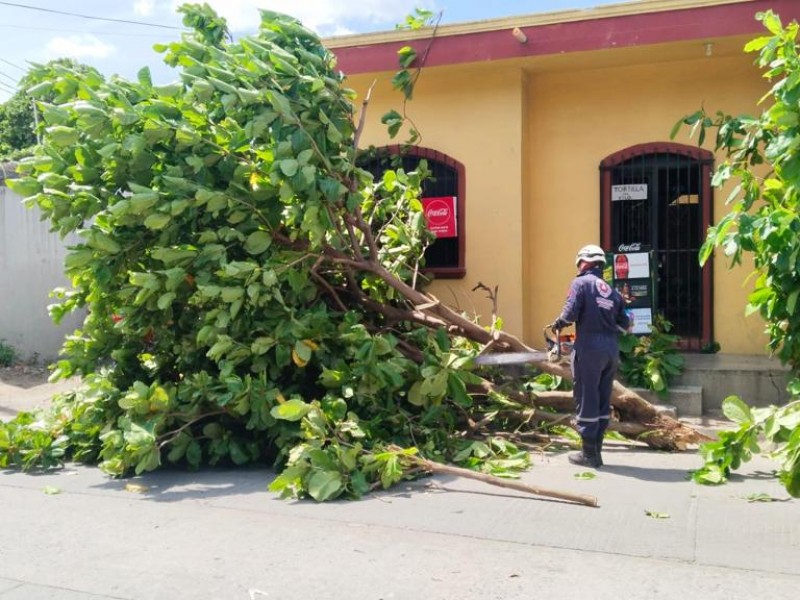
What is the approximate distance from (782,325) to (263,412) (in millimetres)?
4530

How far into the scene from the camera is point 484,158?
10203mm

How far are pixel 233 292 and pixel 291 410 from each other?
108 cm

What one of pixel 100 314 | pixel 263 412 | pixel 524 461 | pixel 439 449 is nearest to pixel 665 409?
pixel 524 461

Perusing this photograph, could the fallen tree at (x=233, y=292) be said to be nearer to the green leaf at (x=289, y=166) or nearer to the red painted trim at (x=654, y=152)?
the green leaf at (x=289, y=166)

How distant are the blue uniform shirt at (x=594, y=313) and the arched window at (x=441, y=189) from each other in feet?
11.5

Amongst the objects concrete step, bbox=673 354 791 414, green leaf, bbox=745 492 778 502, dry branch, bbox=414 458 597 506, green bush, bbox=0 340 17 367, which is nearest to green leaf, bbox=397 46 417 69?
concrete step, bbox=673 354 791 414

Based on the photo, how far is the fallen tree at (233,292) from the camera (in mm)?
6551

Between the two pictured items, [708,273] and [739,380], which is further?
[708,273]

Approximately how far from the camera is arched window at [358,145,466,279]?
34.1 feet

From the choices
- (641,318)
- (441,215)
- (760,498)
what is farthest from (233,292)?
(641,318)

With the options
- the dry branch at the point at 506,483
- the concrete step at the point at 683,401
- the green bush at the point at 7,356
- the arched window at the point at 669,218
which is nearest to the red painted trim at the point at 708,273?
the arched window at the point at 669,218

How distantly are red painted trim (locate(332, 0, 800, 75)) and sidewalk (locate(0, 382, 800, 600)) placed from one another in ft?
15.0

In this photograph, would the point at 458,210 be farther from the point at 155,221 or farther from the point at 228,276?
the point at 155,221

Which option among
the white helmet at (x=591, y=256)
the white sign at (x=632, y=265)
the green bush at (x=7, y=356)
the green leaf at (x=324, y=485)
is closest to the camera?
the green leaf at (x=324, y=485)
